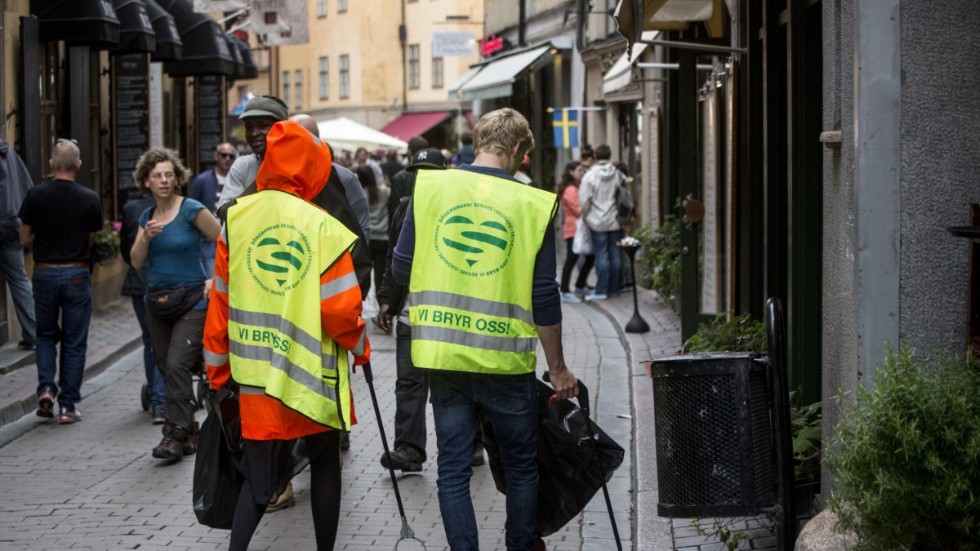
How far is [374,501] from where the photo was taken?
7.43 metres

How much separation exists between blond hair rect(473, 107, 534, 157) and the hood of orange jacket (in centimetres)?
69

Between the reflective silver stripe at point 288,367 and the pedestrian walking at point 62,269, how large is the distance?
4.68m

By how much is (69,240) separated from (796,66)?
4.97 meters

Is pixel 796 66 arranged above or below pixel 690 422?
above

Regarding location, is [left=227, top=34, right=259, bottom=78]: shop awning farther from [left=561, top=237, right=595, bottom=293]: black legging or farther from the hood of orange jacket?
the hood of orange jacket

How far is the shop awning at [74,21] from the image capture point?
1443cm

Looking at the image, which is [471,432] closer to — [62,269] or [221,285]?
[221,285]

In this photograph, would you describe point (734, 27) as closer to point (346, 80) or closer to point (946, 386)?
point (946, 386)

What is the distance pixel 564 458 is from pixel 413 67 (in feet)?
175

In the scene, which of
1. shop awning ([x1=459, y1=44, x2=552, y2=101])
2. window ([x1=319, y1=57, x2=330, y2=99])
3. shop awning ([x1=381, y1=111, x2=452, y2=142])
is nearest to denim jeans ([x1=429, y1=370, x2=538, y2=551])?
shop awning ([x1=459, y1=44, x2=552, y2=101])

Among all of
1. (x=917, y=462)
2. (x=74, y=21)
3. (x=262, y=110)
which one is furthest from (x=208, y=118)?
(x=917, y=462)

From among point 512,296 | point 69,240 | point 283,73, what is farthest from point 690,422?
point 283,73

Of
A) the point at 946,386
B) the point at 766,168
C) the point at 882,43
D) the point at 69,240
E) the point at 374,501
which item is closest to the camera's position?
the point at 946,386

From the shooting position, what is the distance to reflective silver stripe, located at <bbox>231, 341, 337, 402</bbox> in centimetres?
545
